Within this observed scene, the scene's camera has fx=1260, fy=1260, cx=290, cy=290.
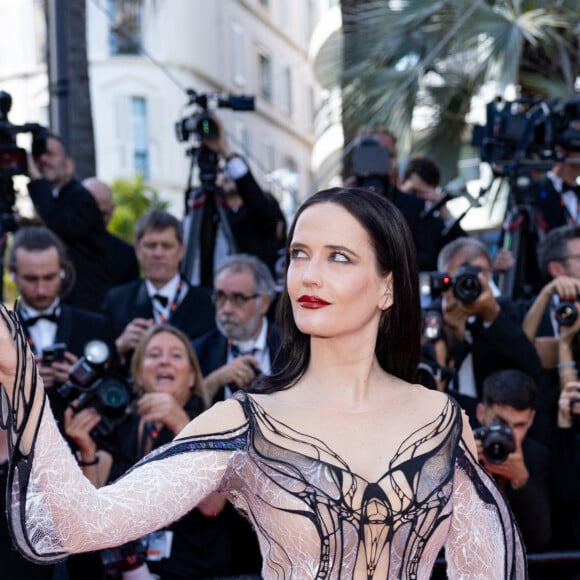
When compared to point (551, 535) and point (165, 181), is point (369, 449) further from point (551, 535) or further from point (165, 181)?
point (165, 181)

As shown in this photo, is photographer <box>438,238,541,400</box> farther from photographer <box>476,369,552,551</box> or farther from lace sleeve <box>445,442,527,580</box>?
lace sleeve <box>445,442,527,580</box>

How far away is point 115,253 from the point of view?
7.57m

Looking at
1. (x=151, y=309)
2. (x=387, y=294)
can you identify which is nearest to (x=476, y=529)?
(x=387, y=294)

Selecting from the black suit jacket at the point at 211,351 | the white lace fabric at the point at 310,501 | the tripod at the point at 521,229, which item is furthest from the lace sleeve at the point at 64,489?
the tripod at the point at 521,229

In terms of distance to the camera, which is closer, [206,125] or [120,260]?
[206,125]

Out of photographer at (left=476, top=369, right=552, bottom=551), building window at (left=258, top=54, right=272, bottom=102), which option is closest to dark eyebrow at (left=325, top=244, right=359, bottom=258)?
photographer at (left=476, top=369, right=552, bottom=551)

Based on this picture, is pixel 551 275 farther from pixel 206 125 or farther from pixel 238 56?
pixel 238 56

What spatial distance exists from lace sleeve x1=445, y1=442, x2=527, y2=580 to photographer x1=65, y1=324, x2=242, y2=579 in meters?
2.00

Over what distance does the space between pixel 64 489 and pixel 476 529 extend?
104 centimetres

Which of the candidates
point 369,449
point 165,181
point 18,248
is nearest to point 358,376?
point 369,449

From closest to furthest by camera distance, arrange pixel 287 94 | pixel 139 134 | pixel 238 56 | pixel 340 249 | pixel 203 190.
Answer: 1. pixel 340 249
2. pixel 203 190
3. pixel 139 134
4. pixel 238 56
5. pixel 287 94

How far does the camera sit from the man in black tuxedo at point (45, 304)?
5.82 meters

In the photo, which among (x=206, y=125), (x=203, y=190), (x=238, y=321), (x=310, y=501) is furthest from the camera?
(x=203, y=190)

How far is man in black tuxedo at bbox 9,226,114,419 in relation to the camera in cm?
582
